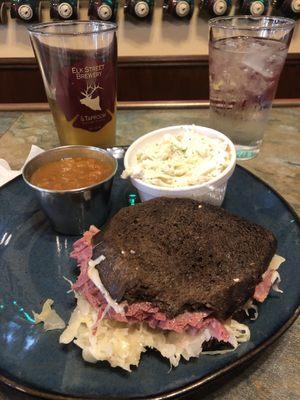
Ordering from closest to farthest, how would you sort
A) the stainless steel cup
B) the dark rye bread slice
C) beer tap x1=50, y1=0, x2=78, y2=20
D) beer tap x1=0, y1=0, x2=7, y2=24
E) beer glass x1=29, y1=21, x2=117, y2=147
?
the dark rye bread slice
the stainless steel cup
beer glass x1=29, y1=21, x2=117, y2=147
beer tap x1=50, y1=0, x2=78, y2=20
beer tap x1=0, y1=0, x2=7, y2=24

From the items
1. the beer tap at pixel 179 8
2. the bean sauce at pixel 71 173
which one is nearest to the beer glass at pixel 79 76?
the bean sauce at pixel 71 173

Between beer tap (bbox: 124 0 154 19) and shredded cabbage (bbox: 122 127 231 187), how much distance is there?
83.3 inches

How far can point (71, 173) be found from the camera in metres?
1.45

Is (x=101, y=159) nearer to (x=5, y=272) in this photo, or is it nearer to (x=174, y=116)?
(x=5, y=272)

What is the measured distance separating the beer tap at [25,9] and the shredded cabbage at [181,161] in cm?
237

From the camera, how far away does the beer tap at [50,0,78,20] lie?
121 inches

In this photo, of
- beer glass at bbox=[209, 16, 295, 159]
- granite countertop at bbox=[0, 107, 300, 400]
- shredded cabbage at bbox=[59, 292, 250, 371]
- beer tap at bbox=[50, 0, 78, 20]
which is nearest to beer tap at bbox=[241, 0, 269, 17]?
granite countertop at bbox=[0, 107, 300, 400]

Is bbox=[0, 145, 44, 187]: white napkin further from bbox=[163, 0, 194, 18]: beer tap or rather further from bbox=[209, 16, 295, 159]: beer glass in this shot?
bbox=[163, 0, 194, 18]: beer tap

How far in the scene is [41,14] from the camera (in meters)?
3.33

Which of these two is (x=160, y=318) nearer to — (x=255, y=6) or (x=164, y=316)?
(x=164, y=316)

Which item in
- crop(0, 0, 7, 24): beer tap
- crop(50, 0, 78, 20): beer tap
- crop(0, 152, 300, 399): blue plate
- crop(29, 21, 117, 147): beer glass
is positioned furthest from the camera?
crop(0, 0, 7, 24): beer tap

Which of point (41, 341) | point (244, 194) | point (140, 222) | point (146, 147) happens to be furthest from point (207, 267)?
point (146, 147)

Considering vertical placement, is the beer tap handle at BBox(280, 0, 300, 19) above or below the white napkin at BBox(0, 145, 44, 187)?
above

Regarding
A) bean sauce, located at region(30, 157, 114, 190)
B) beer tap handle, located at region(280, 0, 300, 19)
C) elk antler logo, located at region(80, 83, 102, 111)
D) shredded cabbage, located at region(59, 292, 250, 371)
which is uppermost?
beer tap handle, located at region(280, 0, 300, 19)
